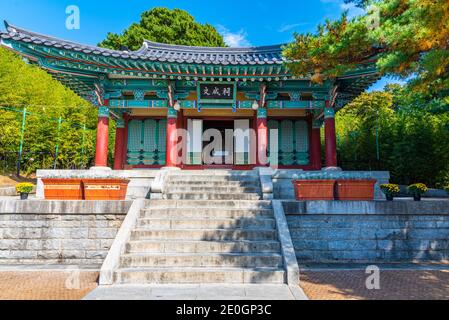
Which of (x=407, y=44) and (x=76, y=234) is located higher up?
(x=407, y=44)

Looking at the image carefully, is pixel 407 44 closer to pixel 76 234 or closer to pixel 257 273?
pixel 257 273

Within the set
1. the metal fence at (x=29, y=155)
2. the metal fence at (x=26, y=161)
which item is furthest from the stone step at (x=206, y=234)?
the metal fence at (x=26, y=161)

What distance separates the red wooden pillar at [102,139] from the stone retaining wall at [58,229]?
3.68m

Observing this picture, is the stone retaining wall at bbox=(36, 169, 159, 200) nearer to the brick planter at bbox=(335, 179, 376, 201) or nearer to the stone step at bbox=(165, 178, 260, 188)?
the stone step at bbox=(165, 178, 260, 188)

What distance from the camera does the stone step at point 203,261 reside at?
5.52 meters

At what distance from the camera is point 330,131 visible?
10.9m

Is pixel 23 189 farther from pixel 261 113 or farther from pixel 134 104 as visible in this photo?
pixel 261 113

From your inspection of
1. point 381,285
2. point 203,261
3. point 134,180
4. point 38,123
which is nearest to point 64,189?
point 134,180

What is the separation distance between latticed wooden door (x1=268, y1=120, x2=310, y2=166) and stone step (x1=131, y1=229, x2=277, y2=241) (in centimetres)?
696

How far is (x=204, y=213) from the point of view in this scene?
7.02 m

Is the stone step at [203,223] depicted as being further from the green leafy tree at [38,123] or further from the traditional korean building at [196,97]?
the green leafy tree at [38,123]

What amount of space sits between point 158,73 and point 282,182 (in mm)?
5577

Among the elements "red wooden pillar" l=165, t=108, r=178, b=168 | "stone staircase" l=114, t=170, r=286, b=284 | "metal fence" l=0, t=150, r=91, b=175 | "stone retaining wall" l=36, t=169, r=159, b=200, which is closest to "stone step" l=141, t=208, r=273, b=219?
"stone staircase" l=114, t=170, r=286, b=284

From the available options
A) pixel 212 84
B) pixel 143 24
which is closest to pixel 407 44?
pixel 212 84
